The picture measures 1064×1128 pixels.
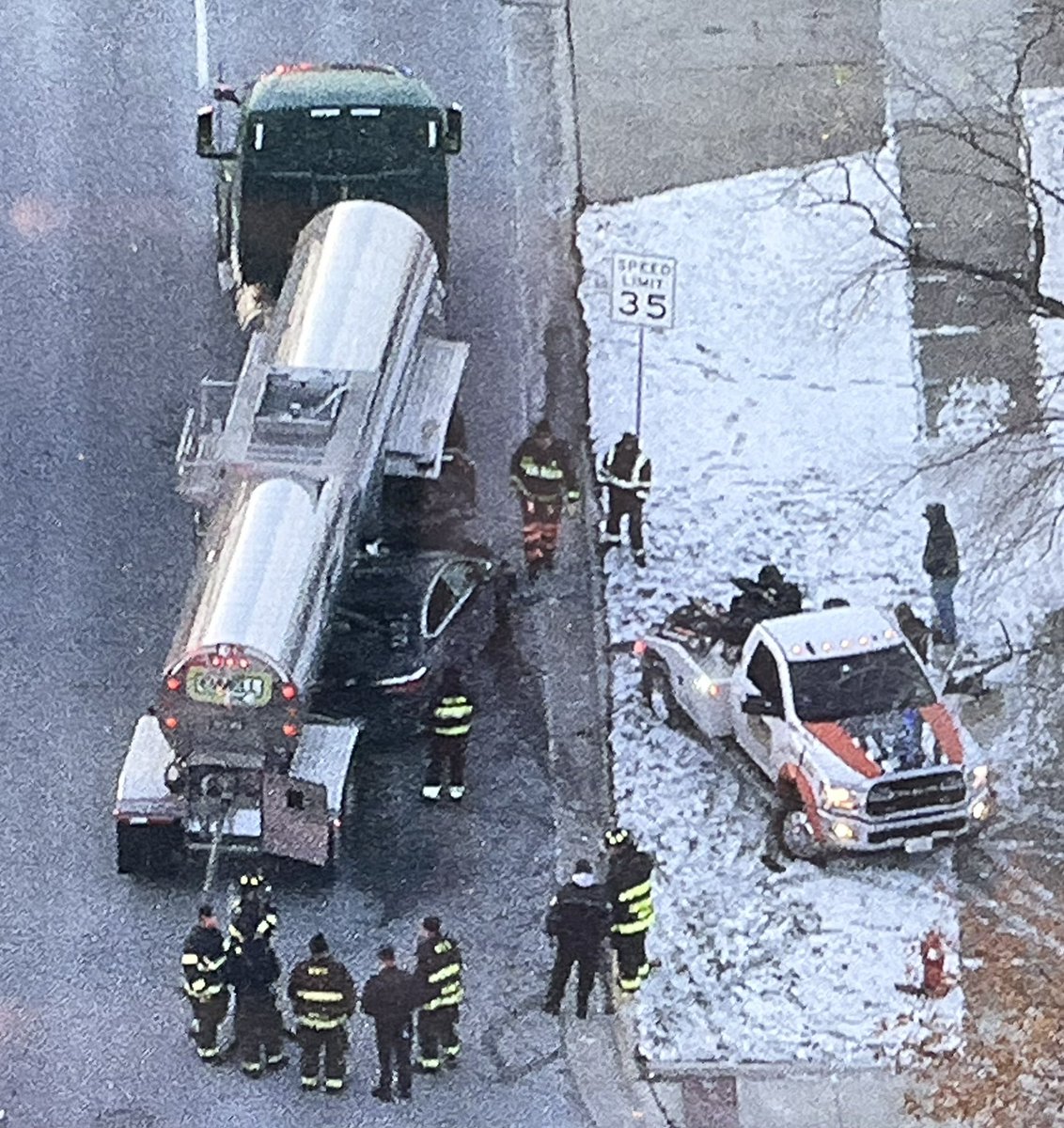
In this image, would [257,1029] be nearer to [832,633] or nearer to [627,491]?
[832,633]

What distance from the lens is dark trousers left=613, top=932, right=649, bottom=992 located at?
21.7 meters

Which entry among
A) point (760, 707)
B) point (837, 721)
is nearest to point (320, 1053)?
point (760, 707)

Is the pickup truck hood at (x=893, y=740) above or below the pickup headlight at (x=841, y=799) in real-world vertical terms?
above

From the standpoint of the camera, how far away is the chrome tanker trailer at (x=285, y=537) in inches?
863

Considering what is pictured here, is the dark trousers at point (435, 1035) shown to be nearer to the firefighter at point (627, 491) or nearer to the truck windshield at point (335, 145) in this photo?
the firefighter at point (627, 491)

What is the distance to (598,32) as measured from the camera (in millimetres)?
31109

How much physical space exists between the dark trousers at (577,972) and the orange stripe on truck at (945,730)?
122 inches

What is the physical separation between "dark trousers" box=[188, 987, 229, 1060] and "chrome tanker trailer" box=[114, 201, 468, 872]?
1.55 meters

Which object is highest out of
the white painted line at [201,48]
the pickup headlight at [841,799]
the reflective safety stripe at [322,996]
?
the white painted line at [201,48]

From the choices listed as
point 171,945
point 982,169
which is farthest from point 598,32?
point 171,945

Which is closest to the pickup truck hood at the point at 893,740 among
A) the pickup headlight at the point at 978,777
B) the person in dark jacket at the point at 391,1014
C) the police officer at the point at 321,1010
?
the pickup headlight at the point at 978,777

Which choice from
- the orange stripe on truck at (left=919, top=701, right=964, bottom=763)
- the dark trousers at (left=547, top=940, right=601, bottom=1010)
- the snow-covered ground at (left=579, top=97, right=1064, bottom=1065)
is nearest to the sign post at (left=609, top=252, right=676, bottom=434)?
the snow-covered ground at (left=579, top=97, right=1064, bottom=1065)

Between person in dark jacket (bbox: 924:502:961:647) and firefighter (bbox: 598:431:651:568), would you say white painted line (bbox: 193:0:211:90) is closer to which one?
firefighter (bbox: 598:431:651:568)

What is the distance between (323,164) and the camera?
26.7 m
